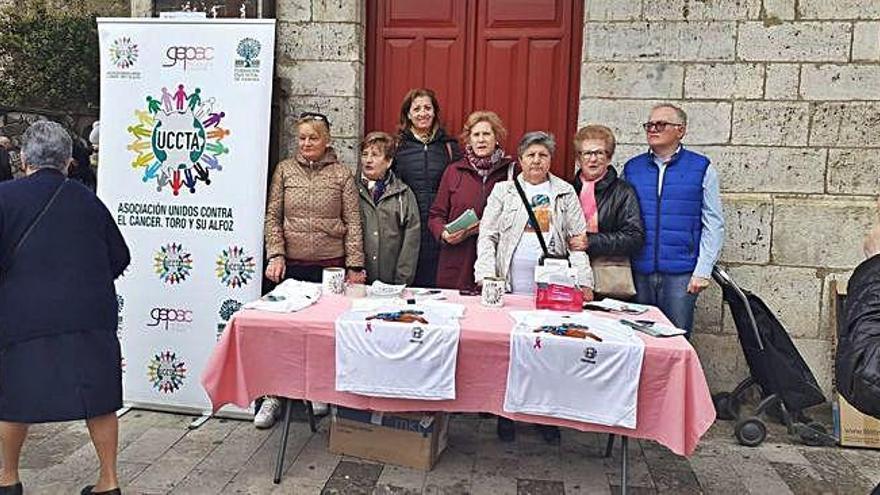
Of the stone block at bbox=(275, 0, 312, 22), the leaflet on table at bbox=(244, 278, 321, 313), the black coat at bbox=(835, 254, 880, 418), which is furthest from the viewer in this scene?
the stone block at bbox=(275, 0, 312, 22)

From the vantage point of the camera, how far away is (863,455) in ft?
12.6

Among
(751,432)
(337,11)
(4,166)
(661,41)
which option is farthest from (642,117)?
(4,166)

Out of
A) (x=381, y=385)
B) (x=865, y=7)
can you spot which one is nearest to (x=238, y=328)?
(x=381, y=385)

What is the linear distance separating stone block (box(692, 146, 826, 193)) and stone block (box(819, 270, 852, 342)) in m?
0.54

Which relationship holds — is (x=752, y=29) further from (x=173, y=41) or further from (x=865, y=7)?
(x=173, y=41)

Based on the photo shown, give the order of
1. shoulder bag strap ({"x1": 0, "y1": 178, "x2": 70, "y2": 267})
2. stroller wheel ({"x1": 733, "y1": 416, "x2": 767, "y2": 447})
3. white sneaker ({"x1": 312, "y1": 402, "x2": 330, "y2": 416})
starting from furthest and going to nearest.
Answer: white sneaker ({"x1": 312, "y1": 402, "x2": 330, "y2": 416})
stroller wheel ({"x1": 733, "y1": 416, "x2": 767, "y2": 447})
shoulder bag strap ({"x1": 0, "y1": 178, "x2": 70, "y2": 267})

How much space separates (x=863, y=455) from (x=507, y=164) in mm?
2510

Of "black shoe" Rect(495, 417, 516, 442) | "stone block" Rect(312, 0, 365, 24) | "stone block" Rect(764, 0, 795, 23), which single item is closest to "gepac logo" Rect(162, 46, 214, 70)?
"stone block" Rect(312, 0, 365, 24)

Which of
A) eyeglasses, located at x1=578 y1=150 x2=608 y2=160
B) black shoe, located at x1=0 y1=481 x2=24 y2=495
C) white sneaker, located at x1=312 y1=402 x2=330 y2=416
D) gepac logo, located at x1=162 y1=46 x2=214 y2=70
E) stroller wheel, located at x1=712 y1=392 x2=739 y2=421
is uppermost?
gepac logo, located at x1=162 y1=46 x2=214 y2=70

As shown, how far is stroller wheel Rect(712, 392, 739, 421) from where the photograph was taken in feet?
14.0

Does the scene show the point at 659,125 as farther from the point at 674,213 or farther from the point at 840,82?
the point at 840,82

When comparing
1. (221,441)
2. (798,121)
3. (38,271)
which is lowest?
(221,441)

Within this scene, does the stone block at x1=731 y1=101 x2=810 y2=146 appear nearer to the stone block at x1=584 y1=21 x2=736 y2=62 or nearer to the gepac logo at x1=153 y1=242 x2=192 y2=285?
the stone block at x1=584 y1=21 x2=736 y2=62

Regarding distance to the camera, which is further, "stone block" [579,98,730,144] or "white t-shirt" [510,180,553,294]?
"stone block" [579,98,730,144]
